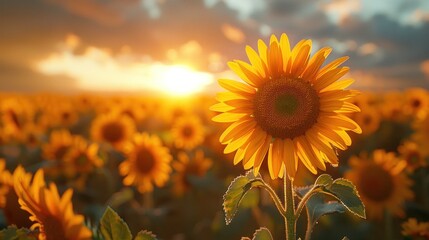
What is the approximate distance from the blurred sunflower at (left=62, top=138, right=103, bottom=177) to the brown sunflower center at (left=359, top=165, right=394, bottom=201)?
5699 millimetres

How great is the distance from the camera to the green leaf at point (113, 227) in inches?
123

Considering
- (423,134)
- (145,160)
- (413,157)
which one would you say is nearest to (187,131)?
(145,160)

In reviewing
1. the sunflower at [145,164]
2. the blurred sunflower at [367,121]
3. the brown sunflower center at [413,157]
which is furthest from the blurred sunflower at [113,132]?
the brown sunflower center at [413,157]

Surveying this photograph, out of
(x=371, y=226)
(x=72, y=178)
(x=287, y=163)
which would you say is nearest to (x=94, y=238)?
(x=287, y=163)

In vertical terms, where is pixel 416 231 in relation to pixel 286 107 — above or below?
below

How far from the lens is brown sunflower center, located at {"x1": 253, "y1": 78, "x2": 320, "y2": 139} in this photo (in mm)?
3607

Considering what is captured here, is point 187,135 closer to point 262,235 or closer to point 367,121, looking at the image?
point 367,121

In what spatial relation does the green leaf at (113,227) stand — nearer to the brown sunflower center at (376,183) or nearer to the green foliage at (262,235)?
the green foliage at (262,235)

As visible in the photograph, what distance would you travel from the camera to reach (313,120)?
3621mm

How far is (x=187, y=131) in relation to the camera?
50.5 ft

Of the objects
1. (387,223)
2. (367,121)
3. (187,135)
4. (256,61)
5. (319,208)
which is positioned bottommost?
(387,223)

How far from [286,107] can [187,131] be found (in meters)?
11.8

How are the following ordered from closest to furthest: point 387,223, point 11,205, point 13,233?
point 13,233 < point 11,205 < point 387,223

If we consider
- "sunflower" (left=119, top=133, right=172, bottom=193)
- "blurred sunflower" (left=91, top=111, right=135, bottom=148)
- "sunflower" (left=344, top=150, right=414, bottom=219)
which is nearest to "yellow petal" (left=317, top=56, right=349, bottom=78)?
"sunflower" (left=344, top=150, right=414, bottom=219)
